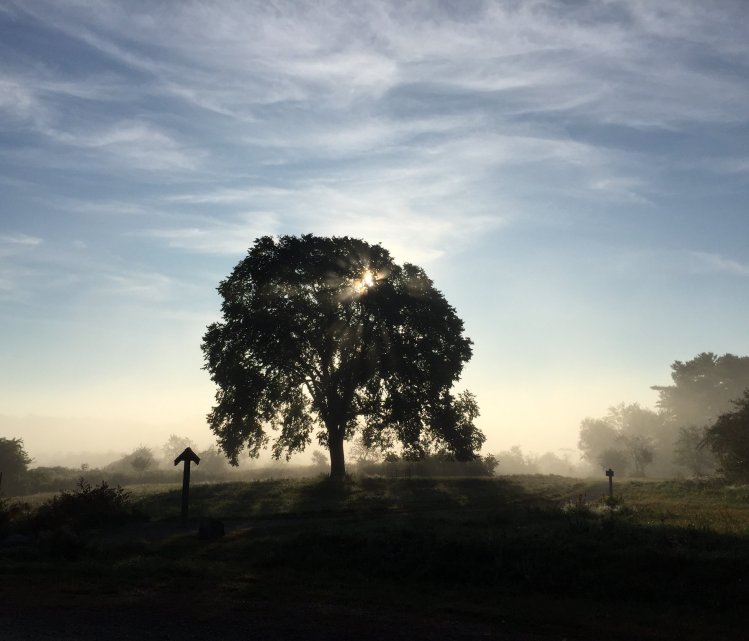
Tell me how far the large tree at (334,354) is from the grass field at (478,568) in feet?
58.7

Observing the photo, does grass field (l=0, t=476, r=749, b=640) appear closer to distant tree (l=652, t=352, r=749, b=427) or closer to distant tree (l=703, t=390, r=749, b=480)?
distant tree (l=703, t=390, r=749, b=480)

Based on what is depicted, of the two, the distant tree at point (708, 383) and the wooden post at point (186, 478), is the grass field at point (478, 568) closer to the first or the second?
the wooden post at point (186, 478)

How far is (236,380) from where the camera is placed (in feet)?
138

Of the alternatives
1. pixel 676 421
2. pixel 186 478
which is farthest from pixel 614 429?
pixel 186 478

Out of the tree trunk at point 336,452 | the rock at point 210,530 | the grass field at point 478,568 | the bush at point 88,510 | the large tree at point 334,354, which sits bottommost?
the grass field at point 478,568

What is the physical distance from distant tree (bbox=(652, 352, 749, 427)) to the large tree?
12023 cm

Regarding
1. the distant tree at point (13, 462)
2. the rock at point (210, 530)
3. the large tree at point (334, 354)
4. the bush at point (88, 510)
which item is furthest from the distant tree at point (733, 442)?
the distant tree at point (13, 462)

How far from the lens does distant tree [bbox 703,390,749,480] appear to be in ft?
145

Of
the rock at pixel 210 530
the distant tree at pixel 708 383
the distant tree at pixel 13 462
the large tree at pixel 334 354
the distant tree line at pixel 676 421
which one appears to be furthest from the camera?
the distant tree at pixel 708 383

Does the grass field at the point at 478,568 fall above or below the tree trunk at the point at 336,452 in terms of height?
below

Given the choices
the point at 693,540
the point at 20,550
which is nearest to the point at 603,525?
the point at 693,540

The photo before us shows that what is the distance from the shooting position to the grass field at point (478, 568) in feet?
39.7

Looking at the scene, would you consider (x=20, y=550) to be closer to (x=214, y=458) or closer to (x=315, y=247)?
(x=315, y=247)

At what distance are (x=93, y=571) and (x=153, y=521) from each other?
11.0 metres
